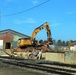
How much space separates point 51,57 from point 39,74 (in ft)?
63.3

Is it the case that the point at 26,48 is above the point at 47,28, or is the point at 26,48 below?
below

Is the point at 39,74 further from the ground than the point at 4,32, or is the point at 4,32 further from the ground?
the point at 4,32

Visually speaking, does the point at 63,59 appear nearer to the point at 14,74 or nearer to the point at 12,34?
the point at 14,74

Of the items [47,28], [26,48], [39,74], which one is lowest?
[39,74]

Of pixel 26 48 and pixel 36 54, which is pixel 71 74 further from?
pixel 26 48

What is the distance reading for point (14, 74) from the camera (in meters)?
18.4

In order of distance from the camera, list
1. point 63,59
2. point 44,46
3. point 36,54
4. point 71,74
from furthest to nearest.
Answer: point 44,46 < point 36,54 < point 63,59 < point 71,74

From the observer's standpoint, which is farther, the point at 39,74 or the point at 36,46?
the point at 36,46

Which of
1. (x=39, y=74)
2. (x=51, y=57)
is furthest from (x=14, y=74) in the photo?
(x=51, y=57)

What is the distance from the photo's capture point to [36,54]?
Result: 44562 mm

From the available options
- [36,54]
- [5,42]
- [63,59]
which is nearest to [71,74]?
[63,59]

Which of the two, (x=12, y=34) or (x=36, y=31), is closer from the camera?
(x=36, y=31)

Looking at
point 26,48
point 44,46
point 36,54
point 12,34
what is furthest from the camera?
point 12,34

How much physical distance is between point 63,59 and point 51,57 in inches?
138
